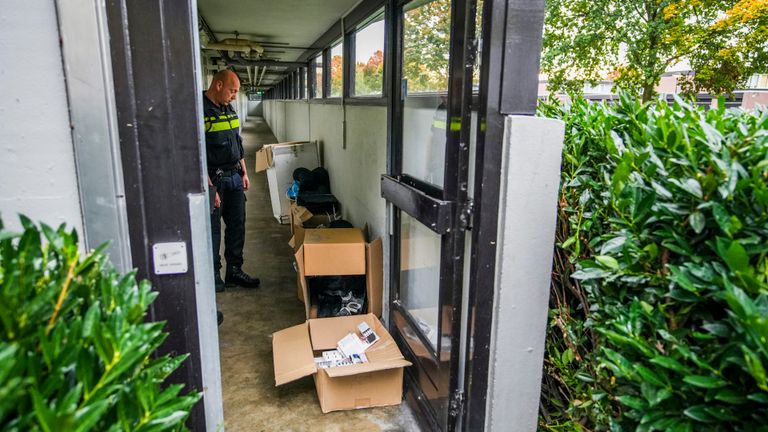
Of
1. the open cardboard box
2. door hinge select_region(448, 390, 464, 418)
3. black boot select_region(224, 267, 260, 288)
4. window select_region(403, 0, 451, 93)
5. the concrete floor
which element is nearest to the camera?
door hinge select_region(448, 390, 464, 418)

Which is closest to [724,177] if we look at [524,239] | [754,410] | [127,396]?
[754,410]

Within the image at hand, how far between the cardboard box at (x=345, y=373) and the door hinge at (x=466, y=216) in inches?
35.8

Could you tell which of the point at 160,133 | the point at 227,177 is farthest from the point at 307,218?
the point at 160,133

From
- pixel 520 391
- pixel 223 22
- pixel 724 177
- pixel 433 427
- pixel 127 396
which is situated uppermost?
pixel 223 22

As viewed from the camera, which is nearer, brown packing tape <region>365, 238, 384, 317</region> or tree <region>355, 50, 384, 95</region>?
brown packing tape <region>365, 238, 384, 317</region>

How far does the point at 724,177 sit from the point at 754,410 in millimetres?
448

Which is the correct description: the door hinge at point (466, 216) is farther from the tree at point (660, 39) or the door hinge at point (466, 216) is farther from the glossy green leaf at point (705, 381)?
the tree at point (660, 39)

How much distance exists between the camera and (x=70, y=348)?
0.67 metres

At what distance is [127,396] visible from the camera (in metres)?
0.72

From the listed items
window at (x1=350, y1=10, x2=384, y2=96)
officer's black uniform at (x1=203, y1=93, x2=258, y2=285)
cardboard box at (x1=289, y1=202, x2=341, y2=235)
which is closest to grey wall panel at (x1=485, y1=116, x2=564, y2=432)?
window at (x1=350, y1=10, x2=384, y2=96)

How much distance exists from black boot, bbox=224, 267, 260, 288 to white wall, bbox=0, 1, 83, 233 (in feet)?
8.88

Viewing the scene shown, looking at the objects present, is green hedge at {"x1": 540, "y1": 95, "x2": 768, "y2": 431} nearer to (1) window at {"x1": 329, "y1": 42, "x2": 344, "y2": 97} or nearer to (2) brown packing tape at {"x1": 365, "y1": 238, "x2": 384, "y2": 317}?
(2) brown packing tape at {"x1": 365, "y1": 238, "x2": 384, "y2": 317}

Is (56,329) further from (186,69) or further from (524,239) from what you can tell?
(524,239)

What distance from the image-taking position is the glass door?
176 centimetres
